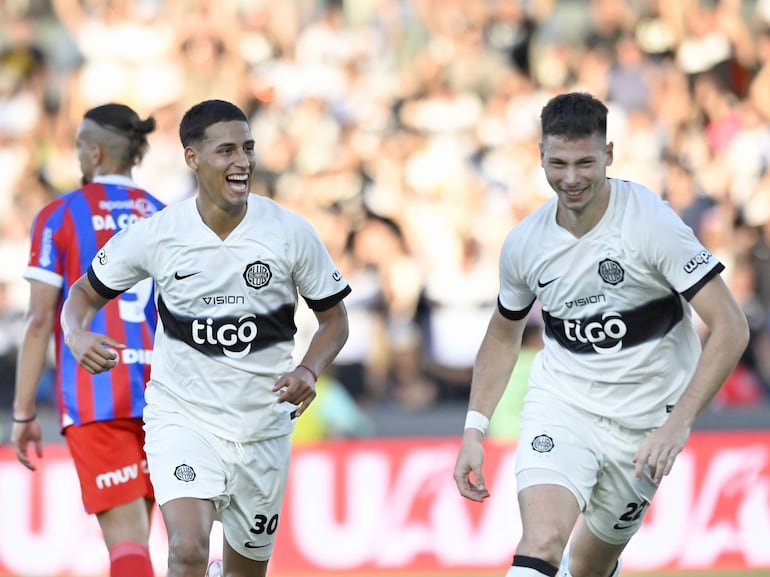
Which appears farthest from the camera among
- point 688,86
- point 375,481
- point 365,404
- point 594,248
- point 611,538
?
point 688,86

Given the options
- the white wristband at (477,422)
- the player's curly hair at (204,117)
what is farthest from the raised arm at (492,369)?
the player's curly hair at (204,117)

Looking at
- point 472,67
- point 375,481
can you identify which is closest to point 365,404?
point 375,481

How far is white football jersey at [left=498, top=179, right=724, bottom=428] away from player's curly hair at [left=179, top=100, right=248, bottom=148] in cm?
128

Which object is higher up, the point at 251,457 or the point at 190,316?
the point at 190,316

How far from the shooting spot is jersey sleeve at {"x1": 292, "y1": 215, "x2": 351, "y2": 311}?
611 centimetres

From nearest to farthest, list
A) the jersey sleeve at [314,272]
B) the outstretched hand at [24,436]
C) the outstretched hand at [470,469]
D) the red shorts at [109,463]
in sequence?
the outstretched hand at [470,469], the jersey sleeve at [314,272], the red shorts at [109,463], the outstretched hand at [24,436]

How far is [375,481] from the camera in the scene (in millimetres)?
10812

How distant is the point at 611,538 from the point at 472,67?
8.93 meters

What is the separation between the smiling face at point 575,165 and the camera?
5.59m

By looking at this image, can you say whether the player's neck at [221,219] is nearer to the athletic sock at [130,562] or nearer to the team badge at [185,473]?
the team badge at [185,473]

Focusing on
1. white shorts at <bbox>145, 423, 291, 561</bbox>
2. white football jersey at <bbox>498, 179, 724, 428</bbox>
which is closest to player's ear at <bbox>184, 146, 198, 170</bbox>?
white shorts at <bbox>145, 423, 291, 561</bbox>

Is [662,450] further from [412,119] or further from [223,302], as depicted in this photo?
[412,119]

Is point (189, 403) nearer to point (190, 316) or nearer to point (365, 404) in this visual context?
point (190, 316)

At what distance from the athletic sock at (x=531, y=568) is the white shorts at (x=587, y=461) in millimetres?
362
